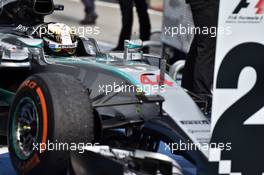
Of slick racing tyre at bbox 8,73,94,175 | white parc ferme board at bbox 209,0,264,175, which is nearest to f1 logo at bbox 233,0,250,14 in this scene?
white parc ferme board at bbox 209,0,264,175

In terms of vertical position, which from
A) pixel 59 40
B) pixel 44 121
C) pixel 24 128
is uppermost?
pixel 59 40

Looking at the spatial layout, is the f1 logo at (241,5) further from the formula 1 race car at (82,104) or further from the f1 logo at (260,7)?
the formula 1 race car at (82,104)

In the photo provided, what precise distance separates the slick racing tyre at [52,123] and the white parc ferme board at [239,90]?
0.70 meters

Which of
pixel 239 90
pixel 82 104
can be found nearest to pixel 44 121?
pixel 82 104

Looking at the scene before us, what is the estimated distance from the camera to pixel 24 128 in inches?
142

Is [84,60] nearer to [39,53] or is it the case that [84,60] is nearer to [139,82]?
[39,53]

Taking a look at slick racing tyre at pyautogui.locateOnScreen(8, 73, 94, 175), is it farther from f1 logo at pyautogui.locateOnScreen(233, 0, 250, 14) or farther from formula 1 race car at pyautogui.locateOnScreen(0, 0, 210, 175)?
f1 logo at pyautogui.locateOnScreen(233, 0, 250, 14)

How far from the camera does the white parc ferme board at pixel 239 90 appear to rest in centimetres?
299

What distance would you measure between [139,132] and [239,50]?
3.08 ft

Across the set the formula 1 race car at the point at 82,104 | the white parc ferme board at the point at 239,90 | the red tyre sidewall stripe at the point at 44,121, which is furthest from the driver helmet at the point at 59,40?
the white parc ferme board at the point at 239,90

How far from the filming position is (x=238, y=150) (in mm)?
3121

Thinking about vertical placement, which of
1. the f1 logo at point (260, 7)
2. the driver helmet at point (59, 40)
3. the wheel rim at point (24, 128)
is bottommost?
the wheel rim at point (24, 128)

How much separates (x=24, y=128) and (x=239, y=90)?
4.08ft

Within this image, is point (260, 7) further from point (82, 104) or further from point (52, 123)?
point (52, 123)
